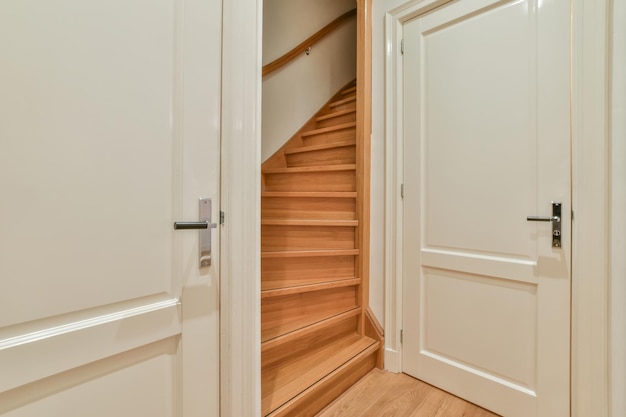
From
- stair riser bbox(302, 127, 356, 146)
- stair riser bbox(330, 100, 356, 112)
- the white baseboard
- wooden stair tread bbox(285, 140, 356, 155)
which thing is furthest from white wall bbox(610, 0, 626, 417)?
stair riser bbox(330, 100, 356, 112)

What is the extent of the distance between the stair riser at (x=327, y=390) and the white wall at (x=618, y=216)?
3.44ft

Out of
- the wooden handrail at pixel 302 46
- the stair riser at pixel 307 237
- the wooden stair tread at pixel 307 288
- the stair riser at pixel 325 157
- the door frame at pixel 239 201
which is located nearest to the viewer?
the door frame at pixel 239 201

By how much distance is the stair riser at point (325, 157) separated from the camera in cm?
230

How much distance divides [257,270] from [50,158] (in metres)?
0.63

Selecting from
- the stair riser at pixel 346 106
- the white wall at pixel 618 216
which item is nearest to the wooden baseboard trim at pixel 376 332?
the white wall at pixel 618 216

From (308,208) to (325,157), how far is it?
0.57 meters

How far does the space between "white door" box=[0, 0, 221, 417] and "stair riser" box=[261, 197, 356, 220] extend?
1.19 meters

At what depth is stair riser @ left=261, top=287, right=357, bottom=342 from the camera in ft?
5.35

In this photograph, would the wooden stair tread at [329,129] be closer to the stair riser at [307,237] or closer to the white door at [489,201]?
the white door at [489,201]

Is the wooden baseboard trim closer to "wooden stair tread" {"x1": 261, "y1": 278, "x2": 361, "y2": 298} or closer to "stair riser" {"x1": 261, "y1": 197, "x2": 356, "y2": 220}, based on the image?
"wooden stair tread" {"x1": 261, "y1": 278, "x2": 361, "y2": 298}

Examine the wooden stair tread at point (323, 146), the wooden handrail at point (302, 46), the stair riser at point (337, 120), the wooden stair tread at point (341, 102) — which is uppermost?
the wooden handrail at point (302, 46)

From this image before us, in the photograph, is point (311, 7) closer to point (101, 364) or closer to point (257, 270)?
point (257, 270)

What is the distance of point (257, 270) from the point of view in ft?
3.43

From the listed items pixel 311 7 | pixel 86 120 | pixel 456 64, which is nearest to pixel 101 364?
pixel 86 120
